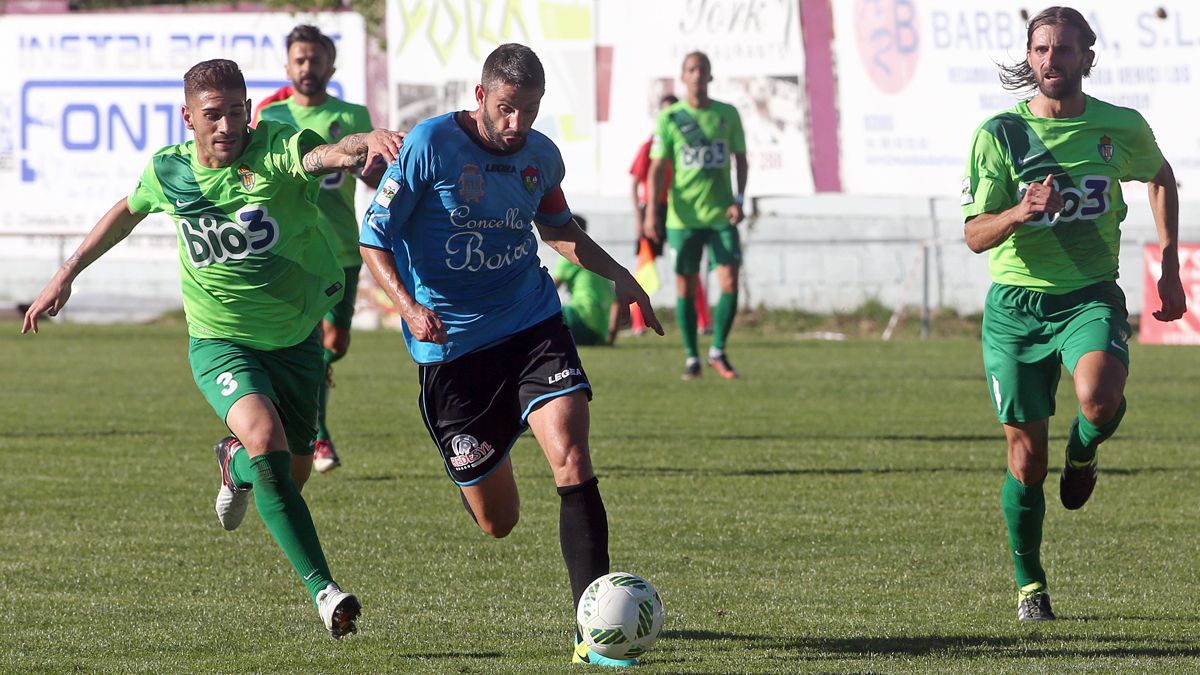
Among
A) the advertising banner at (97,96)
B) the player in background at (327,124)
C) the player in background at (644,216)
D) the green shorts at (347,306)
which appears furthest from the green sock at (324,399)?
the advertising banner at (97,96)

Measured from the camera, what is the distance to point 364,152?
5.65 meters

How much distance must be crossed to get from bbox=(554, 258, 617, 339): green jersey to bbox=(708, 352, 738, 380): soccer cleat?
2045 millimetres

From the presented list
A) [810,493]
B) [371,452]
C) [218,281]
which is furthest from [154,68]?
[218,281]

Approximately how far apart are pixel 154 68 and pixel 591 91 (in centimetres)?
563

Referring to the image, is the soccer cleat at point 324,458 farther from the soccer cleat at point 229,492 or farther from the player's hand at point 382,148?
the player's hand at point 382,148

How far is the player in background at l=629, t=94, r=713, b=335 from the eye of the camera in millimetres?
14438

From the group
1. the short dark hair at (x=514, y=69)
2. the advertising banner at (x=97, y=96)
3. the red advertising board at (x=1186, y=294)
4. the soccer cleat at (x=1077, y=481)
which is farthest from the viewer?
the advertising banner at (x=97, y=96)

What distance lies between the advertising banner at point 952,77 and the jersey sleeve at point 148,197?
573 inches

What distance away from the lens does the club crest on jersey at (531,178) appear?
5.73m

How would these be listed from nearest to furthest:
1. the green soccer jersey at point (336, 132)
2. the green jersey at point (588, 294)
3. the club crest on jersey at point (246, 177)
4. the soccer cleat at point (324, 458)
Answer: the club crest on jersey at point (246, 177) → the green soccer jersey at point (336, 132) → the soccer cleat at point (324, 458) → the green jersey at point (588, 294)

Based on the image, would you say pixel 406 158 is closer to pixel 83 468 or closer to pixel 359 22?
pixel 83 468

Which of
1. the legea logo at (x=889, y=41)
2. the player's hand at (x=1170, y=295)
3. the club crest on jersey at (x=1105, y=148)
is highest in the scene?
the legea logo at (x=889, y=41)

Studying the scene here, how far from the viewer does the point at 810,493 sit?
9109 millimetres

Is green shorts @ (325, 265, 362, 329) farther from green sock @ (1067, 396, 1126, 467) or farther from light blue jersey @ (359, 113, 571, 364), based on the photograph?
green sock @ (1067, 396, 1126, 467)
